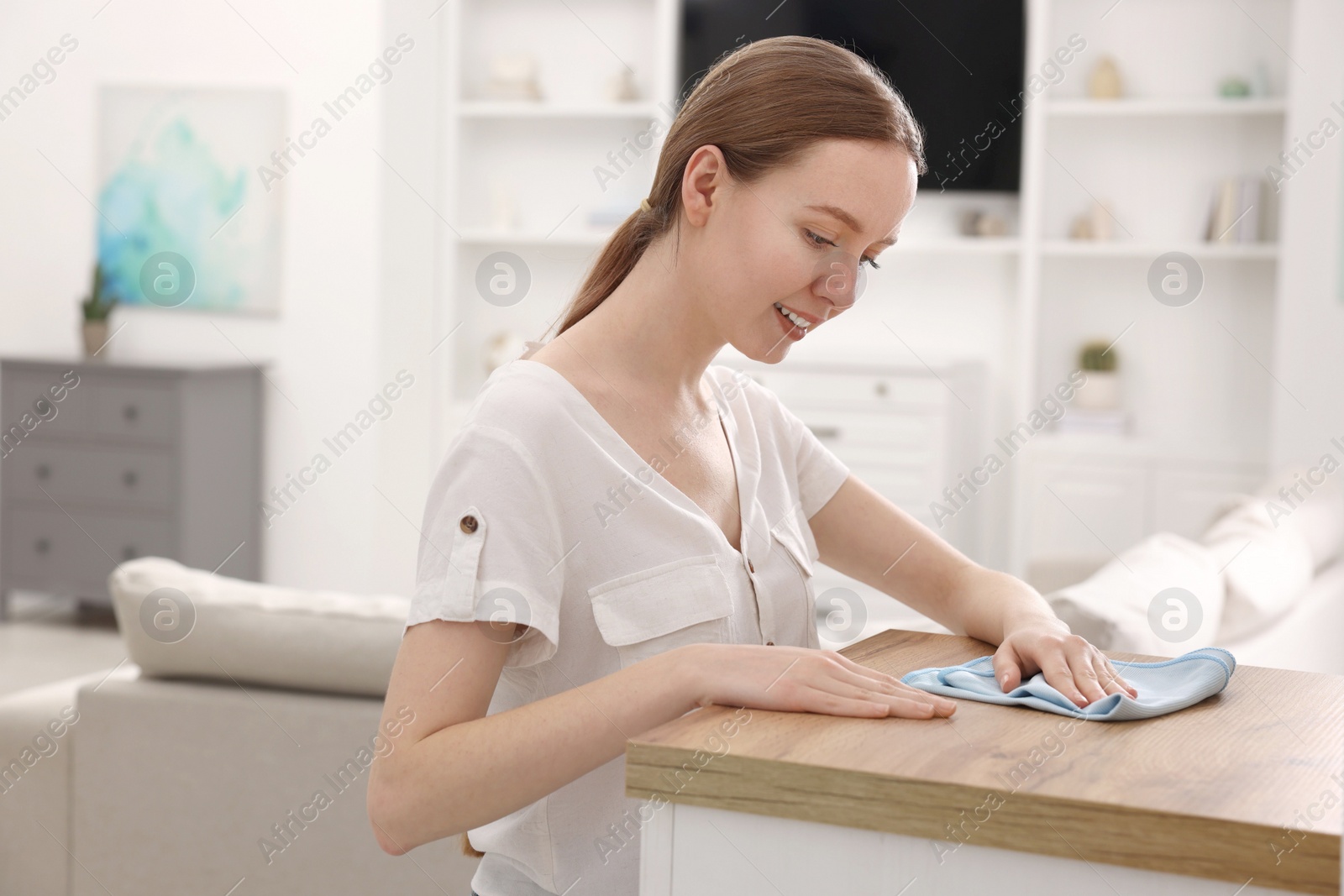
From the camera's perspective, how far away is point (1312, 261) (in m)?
4.24

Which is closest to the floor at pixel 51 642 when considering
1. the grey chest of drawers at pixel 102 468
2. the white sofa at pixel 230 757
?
the grey chest of drawers at pixel 102 468

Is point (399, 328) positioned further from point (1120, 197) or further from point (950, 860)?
point (950, 860)

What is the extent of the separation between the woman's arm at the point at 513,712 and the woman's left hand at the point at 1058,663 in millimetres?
139

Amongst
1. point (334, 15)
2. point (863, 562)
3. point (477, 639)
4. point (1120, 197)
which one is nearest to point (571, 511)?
point (477, 639)

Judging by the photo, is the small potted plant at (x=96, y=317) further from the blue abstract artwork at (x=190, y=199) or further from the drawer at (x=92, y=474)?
the drawer at (x=92, y=474)

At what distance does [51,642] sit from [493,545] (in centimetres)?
451

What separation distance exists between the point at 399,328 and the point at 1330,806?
4736mm

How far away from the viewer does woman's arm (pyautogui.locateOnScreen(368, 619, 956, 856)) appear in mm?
930

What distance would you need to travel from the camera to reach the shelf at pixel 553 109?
198 inches

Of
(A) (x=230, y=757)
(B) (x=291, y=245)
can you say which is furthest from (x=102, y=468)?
(A) (x=230, y=757)

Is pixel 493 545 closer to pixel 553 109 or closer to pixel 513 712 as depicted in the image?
pixel 513 712

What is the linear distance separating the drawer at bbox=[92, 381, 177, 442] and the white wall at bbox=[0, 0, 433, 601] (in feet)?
1.89

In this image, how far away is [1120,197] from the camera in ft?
15.6

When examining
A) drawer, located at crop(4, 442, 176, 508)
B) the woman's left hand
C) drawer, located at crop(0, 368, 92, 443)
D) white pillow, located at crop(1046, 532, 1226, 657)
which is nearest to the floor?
drawer, located at crop(4, 442, 176, 508)
